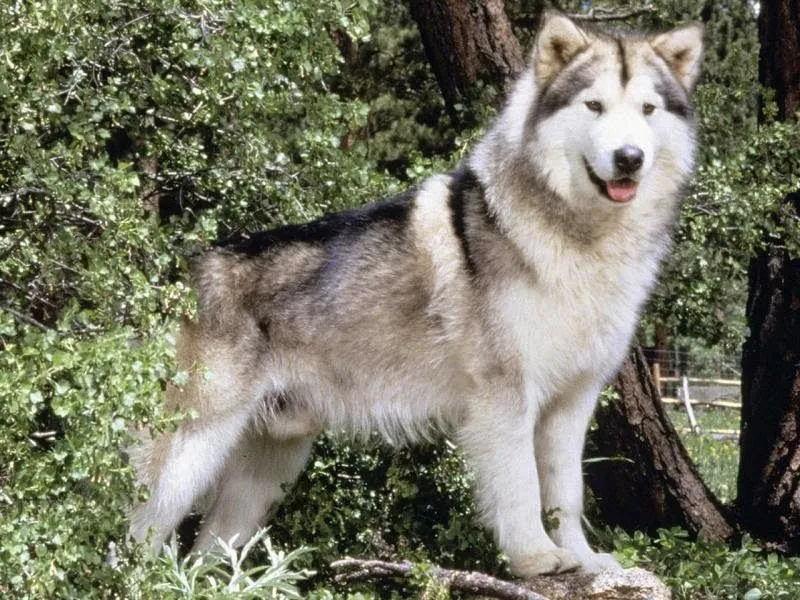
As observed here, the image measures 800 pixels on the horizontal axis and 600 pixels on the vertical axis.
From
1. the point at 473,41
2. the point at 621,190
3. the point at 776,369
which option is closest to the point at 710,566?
the point at 776,369

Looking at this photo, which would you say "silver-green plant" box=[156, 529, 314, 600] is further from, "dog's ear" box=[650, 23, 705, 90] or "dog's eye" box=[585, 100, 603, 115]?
"dog's ear" box=[650, 23, 705, 90]

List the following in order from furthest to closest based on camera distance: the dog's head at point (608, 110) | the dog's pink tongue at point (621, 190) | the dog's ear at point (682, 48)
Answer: the dog's ear at point (682, 48), the dog's pink tongue at point (621, 190), the dog's head at point (608, 110)

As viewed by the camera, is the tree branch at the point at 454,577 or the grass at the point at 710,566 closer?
the tree branch at the point at 454,577

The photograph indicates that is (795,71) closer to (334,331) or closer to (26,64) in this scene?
(334,331)

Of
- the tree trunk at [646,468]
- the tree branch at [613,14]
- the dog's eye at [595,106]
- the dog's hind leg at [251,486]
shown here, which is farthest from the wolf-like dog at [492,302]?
the tree branch at [613,14]

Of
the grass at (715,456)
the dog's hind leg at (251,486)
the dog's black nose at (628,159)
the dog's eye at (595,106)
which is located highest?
the dog's eye at (595,106)

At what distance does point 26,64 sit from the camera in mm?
4988

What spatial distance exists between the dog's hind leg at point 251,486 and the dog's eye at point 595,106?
2203mm

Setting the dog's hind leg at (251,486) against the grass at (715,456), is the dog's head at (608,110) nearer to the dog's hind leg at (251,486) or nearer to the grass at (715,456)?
the dog's hind leg at (251,486)

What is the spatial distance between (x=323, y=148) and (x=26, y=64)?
5.94ft

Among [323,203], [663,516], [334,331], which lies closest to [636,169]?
[334,331]

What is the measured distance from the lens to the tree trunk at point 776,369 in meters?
7.36

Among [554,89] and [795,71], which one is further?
[795,71]

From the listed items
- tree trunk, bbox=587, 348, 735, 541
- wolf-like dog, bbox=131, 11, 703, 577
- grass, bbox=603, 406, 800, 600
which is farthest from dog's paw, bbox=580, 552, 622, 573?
tree trunk, bbox=587, 348, 735, 541
